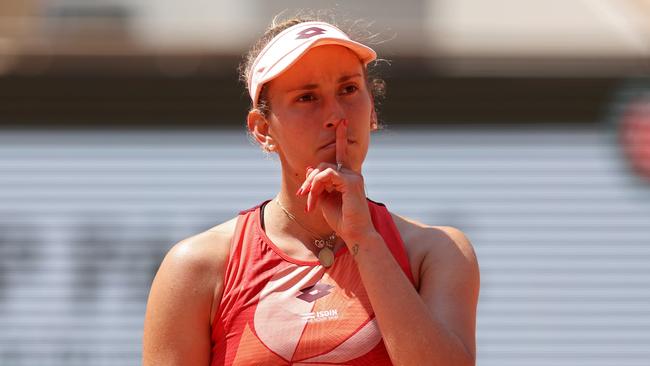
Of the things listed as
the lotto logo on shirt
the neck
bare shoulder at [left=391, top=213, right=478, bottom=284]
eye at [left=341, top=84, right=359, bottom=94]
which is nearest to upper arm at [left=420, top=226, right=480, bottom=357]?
bare shoulder at [left=391, top=213, right=478, bottom=284]

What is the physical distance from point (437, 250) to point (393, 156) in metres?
5.80

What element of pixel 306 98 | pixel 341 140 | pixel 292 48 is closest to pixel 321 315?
pixel 341 140

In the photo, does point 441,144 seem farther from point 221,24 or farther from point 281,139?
point 281,139

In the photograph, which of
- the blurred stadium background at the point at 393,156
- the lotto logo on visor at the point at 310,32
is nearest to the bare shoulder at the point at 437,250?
the lotto logo on visor at the point at 310,32

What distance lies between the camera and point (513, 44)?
827cm

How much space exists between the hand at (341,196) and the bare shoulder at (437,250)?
14cm

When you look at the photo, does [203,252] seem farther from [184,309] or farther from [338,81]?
[338,81]

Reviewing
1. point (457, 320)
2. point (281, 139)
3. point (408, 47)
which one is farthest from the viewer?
point (408, 47)

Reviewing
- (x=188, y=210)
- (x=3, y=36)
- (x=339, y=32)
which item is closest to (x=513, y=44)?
(x=188, y=210)

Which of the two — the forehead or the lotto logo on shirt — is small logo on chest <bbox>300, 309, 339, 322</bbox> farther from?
the forehead

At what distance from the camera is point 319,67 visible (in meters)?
2.64

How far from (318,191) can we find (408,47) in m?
5.72

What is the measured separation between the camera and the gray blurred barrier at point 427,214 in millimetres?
8227

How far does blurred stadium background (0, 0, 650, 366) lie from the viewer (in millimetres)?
8211
